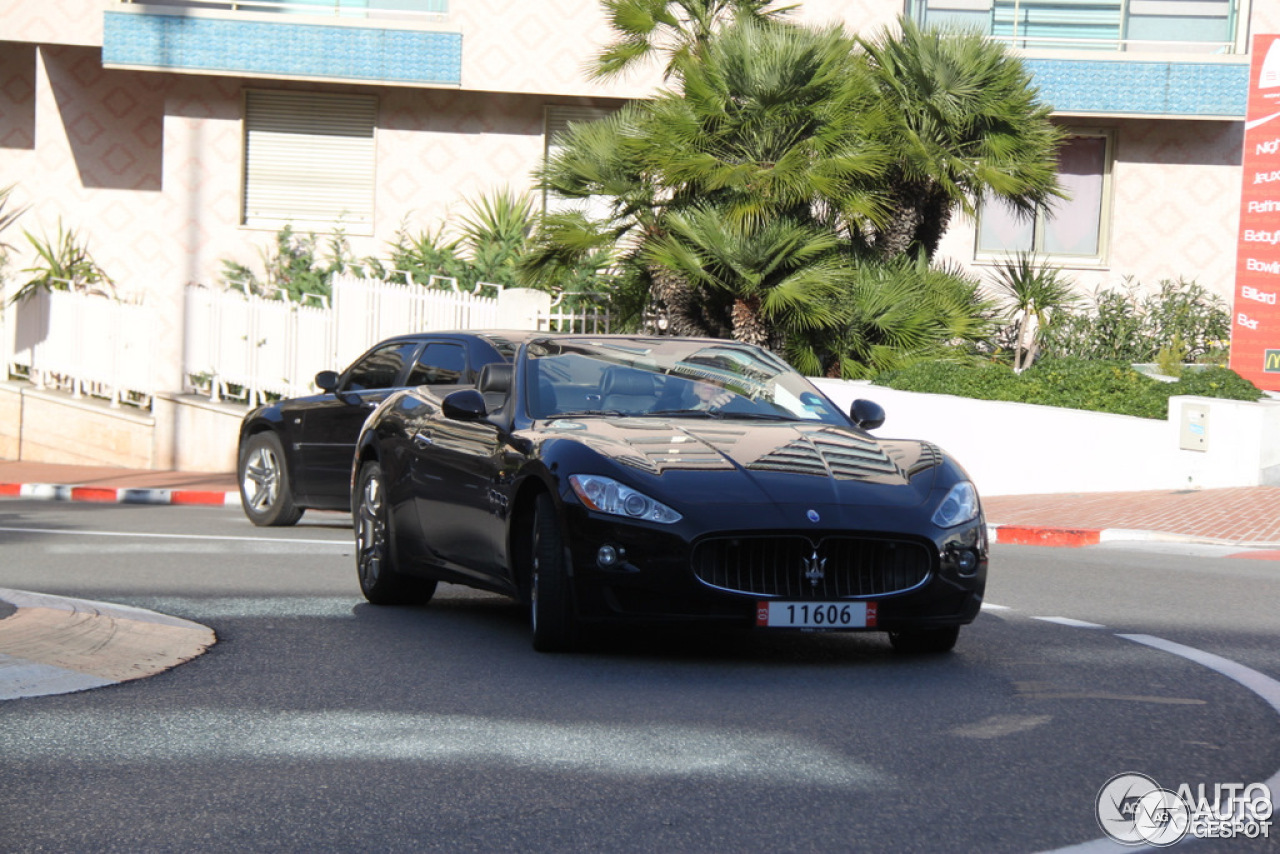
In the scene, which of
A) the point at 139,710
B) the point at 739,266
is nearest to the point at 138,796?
the point at 139,710

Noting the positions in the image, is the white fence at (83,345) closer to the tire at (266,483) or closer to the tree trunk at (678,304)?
the tree trunk at (678,304)

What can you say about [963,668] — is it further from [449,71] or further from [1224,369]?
[449,71]

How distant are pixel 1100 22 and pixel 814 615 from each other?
69.0ft

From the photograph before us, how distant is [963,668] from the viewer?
7230mm

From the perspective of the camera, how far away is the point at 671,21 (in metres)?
20.4

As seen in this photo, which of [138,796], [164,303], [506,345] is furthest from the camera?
[164,303]

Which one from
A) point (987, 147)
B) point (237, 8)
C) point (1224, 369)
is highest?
point (237, 8)

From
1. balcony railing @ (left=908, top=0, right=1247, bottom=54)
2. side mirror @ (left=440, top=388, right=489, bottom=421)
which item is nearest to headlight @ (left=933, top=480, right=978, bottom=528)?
side mirror @ (left=440, top=388, right=489, bottom=421)

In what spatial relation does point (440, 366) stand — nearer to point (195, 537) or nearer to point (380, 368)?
point (380, 368)

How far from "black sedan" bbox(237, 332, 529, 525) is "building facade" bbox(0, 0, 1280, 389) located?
12.4 meters

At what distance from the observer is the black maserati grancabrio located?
271 inches

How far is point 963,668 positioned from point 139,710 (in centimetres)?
334

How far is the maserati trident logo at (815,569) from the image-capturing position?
6941 mm

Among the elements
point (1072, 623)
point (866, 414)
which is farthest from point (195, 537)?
point (1072, 623)
